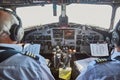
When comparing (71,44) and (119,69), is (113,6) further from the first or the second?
(119,69)

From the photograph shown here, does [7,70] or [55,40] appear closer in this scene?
[7,70]

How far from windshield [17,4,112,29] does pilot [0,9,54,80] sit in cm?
178

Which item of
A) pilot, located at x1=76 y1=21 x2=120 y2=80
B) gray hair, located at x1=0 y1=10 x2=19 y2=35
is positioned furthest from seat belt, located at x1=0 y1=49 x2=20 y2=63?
pilot, located at x1=76 y1=21 x2=120 y2=80

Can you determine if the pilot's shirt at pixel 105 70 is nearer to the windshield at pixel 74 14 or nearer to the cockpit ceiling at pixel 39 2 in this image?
the cockpit ceiling at pixel 39 2

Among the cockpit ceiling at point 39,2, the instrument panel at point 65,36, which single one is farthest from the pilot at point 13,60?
the instrument panel at point 65,36

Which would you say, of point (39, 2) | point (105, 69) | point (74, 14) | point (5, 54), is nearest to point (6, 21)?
point (5, 54)

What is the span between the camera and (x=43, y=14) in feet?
11.9

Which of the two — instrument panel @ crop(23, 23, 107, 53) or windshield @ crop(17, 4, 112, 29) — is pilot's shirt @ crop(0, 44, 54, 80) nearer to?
instrument panel @ crop(23, 23, 107, 53)

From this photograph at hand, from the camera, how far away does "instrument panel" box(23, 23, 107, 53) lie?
3.37 m

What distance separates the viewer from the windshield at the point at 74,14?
3508 millimetres

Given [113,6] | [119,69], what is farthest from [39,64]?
[113,6]

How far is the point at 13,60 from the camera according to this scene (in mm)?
1537

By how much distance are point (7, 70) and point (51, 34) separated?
1.88 metres

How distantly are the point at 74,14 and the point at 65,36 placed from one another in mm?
346
